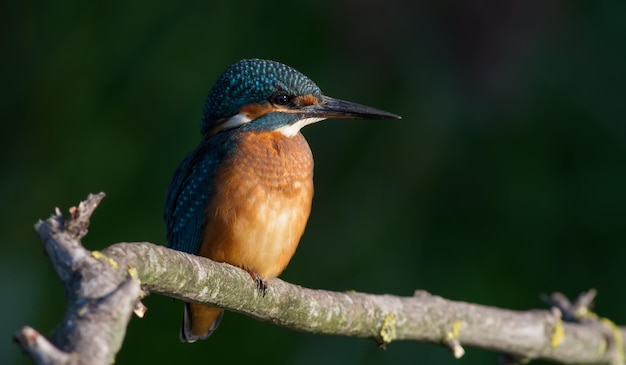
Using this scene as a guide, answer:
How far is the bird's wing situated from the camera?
2674 mm

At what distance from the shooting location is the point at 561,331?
2.99m

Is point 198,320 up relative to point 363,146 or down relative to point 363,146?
down

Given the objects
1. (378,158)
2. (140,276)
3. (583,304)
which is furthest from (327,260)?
(140,276)

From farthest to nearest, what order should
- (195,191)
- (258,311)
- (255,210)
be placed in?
(195,191) → (255,210) → (258,311)

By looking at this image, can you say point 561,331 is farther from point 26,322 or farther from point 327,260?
point 26,322

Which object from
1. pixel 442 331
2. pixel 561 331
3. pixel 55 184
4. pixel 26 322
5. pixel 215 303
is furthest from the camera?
pixel 55 184

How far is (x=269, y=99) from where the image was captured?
276cm

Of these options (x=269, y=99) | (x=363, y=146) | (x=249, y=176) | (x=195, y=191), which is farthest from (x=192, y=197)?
(x=363, y=146)

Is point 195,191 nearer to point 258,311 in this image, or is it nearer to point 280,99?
point 280,99

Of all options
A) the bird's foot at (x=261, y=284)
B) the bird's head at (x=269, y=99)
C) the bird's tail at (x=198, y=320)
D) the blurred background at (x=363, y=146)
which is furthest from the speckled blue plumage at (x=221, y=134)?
the blurred background at (x=363, y=146)

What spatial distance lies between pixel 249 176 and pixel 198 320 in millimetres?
503

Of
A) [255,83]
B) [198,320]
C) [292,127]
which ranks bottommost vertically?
[198,320]

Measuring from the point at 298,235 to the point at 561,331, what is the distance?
0.93m

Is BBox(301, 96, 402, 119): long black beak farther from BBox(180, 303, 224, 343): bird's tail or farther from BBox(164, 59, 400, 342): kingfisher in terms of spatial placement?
BBox(180, 303, 224, 343): bird's tail
